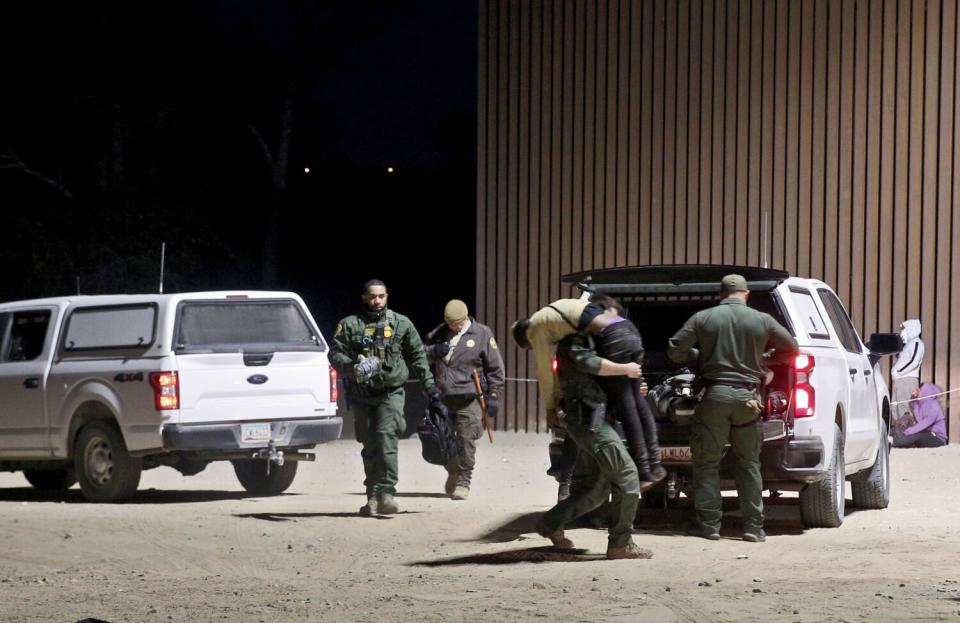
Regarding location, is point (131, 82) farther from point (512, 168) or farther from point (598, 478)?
point (598, 478)

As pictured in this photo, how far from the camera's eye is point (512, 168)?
24.2 meters

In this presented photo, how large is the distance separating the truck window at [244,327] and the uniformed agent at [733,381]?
473 cm

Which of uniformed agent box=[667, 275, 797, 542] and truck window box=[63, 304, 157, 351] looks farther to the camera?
truck window box=[63, 304, 157, 351]

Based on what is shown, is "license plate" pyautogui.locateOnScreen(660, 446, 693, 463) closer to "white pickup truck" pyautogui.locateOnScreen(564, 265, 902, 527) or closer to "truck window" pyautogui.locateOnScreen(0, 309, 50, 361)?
"white pickup truck" pyautogui.locateOnScreen(564, 265, 902, 527)

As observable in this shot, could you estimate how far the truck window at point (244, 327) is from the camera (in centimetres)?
1400

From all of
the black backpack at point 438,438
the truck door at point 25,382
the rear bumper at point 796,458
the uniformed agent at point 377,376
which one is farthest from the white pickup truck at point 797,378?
the truck door at point 25,382

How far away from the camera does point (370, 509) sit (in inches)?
497

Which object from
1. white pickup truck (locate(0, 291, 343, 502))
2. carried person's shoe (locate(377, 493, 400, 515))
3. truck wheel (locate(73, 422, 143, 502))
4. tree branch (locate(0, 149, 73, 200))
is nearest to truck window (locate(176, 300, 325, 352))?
white pickup truck (locate(0, 291, 343, 502))

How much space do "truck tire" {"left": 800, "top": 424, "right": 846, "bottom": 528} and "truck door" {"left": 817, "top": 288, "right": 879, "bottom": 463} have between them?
311 mm

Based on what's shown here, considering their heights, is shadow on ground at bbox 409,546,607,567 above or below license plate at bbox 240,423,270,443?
below

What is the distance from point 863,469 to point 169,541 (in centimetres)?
542

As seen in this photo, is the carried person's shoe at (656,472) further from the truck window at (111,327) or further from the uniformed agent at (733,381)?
the truck window at (111,327)

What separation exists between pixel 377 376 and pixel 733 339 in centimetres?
319

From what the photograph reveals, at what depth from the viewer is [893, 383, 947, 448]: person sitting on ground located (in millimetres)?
19859
